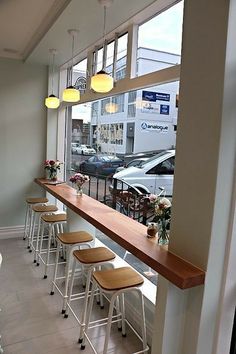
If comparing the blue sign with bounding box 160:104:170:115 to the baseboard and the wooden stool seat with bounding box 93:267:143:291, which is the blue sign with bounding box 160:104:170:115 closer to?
the wooden stool seat with bounding box 93:267:143:291

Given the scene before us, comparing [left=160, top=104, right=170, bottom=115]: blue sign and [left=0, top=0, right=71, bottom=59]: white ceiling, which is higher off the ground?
[left=0, top=0, right=71, bottom=59]: white ceiling

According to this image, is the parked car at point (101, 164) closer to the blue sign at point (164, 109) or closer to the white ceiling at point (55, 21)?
the blue sign at point (164, 109)

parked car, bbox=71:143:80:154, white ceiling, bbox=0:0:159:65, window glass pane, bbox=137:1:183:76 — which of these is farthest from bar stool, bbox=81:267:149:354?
parked car, bbox=71:143:80:154

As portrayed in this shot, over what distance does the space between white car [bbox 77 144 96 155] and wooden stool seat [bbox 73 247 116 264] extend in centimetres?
168

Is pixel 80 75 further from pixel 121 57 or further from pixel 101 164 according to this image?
pixel 101 164

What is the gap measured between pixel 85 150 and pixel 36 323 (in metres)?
2.31

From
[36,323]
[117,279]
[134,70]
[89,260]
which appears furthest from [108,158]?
[36,323]

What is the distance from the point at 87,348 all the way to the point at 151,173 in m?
1.55

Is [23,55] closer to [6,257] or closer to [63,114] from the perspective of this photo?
[63,114]

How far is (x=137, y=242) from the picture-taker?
2029 mm

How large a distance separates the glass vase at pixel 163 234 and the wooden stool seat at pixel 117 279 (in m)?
0.34

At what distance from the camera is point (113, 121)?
3.34 metres

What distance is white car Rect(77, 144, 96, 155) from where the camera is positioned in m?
3.93

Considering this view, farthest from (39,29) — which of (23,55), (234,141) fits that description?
(234,141)
